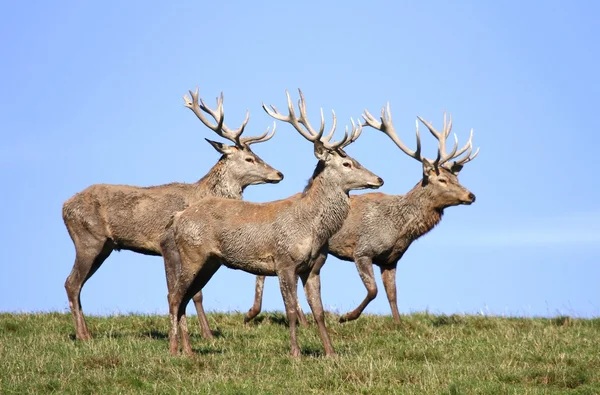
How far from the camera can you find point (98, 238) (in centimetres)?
1229

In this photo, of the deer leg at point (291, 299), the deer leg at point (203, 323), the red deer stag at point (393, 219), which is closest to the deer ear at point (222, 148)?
the red deer stag at point (393, 219)

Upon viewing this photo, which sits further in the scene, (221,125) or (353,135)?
(221,125)

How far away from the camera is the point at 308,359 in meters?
9.77

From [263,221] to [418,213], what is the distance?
168 inches

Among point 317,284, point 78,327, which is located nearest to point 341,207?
point 317,284

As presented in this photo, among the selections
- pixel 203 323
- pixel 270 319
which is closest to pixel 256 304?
pixel 270 319

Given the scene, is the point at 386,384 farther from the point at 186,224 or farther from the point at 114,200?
the point at 114,200

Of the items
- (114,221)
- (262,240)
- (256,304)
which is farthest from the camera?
(256,304)

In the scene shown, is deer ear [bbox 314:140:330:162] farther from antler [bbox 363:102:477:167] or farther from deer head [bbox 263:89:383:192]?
antler [bbox 363:102:477:167]

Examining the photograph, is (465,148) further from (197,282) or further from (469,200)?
(197,282)

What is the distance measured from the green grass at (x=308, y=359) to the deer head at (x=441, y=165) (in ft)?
6.56

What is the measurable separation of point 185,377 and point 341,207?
9.41ft

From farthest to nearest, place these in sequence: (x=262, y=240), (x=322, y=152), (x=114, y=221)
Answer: (x=114, y=221), (x=322, y=152), (x=262, y=240)

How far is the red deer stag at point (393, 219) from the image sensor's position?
1373 centimetres
